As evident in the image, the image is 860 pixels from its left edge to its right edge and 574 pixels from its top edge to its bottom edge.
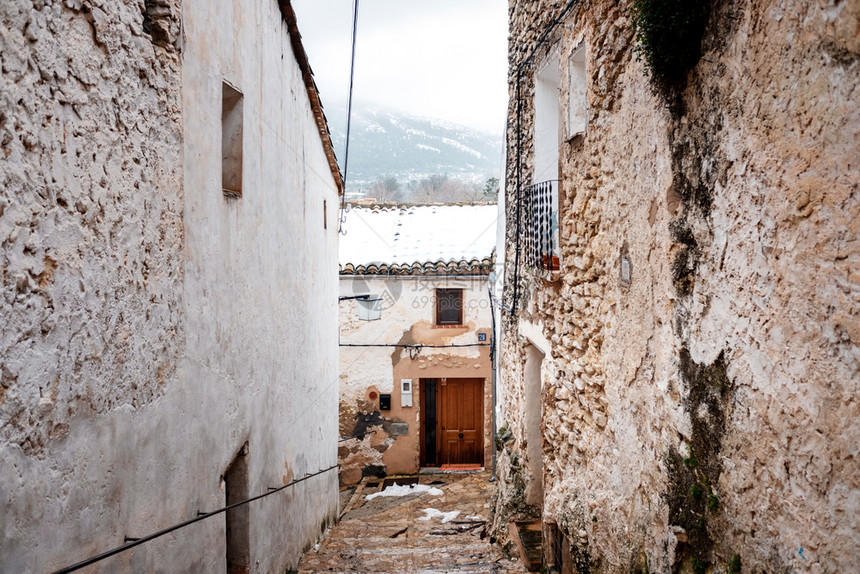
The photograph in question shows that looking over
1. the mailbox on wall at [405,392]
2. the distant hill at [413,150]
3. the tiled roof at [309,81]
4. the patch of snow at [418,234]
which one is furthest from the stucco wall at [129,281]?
the distant hill at [413,150]

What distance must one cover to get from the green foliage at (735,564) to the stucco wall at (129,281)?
238cm

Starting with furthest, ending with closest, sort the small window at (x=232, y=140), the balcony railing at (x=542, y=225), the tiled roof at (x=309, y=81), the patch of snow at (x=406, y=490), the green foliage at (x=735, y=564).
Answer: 1. the patch of snow at (x=406, y=490)
2. the tiled roof at (x=309, y=81)
3. the balcony railing at (x=542, y=225)
4. the small window at (x=232, y=140)
5. the green foliage at (x=735, y=564)

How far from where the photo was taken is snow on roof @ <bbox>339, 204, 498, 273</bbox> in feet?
42.3

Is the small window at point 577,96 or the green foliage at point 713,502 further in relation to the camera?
the small window at point 577,96

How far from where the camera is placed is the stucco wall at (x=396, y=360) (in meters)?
12.8

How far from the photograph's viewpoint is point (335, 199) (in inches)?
384

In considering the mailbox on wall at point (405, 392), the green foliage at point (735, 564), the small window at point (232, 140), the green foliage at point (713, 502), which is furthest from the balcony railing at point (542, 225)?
the mailbox on wall at point (405, 392)

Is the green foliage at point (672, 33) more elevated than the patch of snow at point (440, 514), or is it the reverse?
the green foliage at point (672, 33)

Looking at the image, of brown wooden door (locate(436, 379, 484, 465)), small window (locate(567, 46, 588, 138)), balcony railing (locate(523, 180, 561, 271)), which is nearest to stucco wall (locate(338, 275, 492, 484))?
brown wooden door (locate(436, 379, 484, 465))

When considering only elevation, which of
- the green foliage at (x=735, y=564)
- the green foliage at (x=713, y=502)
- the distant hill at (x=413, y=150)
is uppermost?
the distant hill at (x=413, y=150)

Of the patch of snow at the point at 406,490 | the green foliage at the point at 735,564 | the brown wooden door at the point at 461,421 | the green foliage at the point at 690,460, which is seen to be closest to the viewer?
the green foliage at the point at 735,564

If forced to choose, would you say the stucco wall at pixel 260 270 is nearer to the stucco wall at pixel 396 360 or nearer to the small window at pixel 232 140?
the small window at pixel 232 140

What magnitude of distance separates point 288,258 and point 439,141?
7411cm

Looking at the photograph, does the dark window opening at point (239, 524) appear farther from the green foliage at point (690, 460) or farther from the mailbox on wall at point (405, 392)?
the mailbox on wall at point (405, 392)
